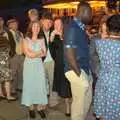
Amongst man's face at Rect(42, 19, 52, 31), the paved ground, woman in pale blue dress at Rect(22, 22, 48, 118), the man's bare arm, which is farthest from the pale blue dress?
the man's bare arm

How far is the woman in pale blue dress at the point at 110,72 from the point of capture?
4.68m

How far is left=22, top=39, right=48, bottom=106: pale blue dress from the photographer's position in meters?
6.59

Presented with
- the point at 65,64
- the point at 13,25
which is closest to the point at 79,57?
the point at 65,64

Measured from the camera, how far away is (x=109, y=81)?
479 centimetres

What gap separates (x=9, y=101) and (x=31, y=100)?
119 centimetres

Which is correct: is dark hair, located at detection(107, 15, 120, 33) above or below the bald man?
above

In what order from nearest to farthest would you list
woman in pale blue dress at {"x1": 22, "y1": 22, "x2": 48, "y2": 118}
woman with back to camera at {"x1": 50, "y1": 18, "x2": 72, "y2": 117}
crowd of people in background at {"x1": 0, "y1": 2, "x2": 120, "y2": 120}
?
crowd of people in background at {"x1": 0, "y1": 2, "x2": 120, "y2": 120}
woman in pale blue dress at {"x1": 22, "y1": 22, "x2": 48, "y2": 118}
woman with back to camera at {"x1": 50, "y1": 18, "x2": 72, "y2": 117}

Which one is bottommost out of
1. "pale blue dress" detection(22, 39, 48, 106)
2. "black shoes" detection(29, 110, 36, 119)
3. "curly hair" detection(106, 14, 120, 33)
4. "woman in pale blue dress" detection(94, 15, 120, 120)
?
"black shoes" detection(29, 110, 36, 119)

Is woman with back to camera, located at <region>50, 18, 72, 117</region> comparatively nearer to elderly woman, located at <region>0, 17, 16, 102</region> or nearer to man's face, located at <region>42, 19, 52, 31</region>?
man's face, located at <region>42, 19, 52, 31</region>

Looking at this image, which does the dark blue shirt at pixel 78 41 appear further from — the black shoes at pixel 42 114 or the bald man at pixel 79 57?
the black shoes at pixel 42 114

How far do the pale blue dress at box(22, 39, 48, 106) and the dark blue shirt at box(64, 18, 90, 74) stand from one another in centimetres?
109

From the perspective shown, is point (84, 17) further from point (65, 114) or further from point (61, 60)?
point (65, 114)

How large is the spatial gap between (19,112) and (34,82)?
79cm

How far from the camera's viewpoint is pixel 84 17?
546 centimetres
